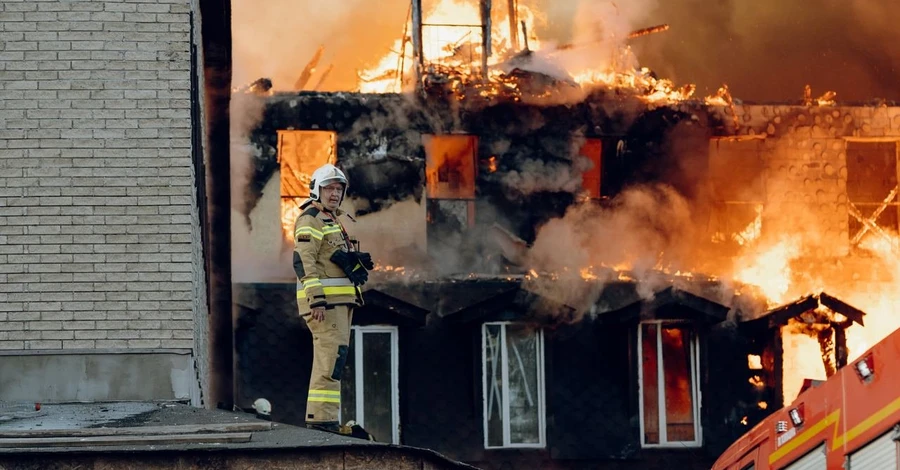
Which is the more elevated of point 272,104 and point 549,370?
point 272,104

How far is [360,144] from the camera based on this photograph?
23.3 m

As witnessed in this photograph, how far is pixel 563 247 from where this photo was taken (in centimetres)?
2367

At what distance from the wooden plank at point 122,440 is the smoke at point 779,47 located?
2008 centimetres

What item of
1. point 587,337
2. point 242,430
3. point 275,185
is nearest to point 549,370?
point 587,337

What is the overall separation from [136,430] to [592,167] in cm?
1635

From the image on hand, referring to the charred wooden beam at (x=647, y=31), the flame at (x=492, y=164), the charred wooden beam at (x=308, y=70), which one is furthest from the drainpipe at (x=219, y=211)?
the charred wooden beam at (x=647, y=31)

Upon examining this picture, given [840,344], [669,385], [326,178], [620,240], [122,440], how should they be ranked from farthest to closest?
[620,240] → [840,344] → [669,385] → [326,178] → [122,440]

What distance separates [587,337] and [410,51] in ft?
19.7

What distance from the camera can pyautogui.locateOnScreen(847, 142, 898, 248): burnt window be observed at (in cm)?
2481

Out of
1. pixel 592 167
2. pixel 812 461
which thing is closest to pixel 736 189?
pixel 592 167

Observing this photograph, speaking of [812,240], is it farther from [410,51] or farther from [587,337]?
[410,51]

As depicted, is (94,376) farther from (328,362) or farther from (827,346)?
(827,346)

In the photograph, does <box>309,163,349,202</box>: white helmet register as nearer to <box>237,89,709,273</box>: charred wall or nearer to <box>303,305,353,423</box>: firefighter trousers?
<box>303,305,353,423</box>: firefighter trousers

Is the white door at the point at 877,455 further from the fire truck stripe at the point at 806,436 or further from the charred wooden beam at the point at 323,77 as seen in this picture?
the charred wooden beam at the point at 323,77
